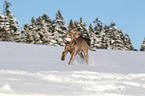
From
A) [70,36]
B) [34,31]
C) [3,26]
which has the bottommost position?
[70,36]

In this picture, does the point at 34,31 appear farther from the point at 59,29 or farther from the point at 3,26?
the point at 3,26

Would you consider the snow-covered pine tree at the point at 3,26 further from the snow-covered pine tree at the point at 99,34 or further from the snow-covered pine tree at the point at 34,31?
the snow-covered pine tree at the point at 99,34

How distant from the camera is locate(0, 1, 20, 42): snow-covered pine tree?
56.8m

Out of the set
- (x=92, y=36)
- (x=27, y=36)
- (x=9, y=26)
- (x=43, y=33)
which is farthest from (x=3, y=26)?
(x=92, y=36)

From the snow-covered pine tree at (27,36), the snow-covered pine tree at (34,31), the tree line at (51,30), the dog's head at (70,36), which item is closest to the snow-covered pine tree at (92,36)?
the tree line at (51,30)

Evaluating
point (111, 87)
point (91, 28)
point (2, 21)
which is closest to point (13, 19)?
point (2, 21)

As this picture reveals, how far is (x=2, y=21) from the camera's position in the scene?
2235 inches

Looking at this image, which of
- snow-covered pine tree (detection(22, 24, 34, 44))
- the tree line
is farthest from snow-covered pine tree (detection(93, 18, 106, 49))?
snow-covered pine tree (detection(22, 24, 34, 44))

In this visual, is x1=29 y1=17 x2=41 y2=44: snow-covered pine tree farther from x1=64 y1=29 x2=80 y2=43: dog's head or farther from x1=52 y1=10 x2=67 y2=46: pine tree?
x1=64 y1=29 x2=80 y2=43: dog's head

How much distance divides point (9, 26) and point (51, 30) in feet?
36.6

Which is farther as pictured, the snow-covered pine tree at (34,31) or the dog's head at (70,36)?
the snow-covered pine tree at (34,31)

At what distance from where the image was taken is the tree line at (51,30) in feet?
189

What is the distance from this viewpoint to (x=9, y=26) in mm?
57500

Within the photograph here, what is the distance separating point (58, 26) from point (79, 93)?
2174 inches
